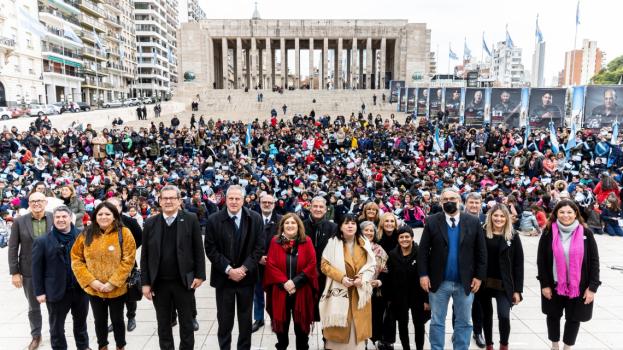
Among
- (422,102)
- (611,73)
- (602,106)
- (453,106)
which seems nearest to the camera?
(602,106)

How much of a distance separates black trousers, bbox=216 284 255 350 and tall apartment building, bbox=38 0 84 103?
43729 millimetres

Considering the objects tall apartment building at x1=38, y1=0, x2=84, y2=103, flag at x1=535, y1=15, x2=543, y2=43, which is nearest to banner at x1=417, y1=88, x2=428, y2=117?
flag at x1=535, y1=15, x2=543, y2=43

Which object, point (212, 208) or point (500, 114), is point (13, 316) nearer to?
point (212, 208)

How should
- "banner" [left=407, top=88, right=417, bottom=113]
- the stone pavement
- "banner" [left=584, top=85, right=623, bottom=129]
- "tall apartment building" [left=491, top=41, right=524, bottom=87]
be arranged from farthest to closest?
"tall apartment building" [left=491, top=41, right=524, bottom=87] → "banner" [left=407, top=88, right=417, bottom=113] → "banner" [left=584, top=85, right=623, bottom=129] → the stone pavement

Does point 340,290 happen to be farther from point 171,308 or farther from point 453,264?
point 171,308

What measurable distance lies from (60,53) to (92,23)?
9.82 metres

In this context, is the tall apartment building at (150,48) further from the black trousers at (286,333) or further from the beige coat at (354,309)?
the beige coat at (354,309)

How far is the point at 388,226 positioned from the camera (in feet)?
15.8

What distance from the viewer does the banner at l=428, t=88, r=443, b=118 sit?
24344 millimetres

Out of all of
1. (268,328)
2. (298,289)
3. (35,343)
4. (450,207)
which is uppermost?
(450,207)

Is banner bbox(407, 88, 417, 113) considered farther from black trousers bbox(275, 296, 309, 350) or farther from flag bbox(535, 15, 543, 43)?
black trousers bbox(275, 296, 309, 350)

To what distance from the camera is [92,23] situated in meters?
53.5

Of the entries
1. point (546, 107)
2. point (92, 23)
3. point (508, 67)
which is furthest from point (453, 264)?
point (508, 67)

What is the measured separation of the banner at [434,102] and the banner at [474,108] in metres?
2.77
